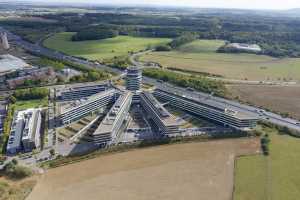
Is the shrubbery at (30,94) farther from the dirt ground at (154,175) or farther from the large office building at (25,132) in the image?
the dirt ground at (154,175)

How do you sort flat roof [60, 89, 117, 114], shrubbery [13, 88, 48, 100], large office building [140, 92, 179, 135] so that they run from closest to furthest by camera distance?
large office building [140, 92, 179, 135], flat roof [60, 89, 117, 114], shrubbery [13, 88, 48, 100]

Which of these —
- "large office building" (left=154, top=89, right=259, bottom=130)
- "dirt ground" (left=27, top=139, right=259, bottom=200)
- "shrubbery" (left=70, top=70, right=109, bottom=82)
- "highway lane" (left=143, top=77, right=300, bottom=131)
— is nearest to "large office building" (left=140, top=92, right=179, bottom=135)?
"dirt ground" (left=27, top=139, right=259, bottom=200)

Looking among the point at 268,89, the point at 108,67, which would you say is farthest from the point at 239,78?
the point at 108,67

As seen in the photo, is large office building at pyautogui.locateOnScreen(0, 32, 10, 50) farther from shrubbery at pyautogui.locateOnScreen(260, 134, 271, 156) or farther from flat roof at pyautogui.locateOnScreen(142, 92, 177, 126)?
shrubbery at pyautogui.locateOnScreen(260, 134, 271, 156)

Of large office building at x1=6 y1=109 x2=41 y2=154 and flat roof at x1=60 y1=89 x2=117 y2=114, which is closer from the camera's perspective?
large office building at x1=6 y1=109 x2=41 y2=154

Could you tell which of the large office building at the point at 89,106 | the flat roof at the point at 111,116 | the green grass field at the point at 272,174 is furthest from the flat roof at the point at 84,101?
Answer: the green grass field at the point at 272,174

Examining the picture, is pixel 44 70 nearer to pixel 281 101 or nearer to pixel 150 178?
pixel 150 178
